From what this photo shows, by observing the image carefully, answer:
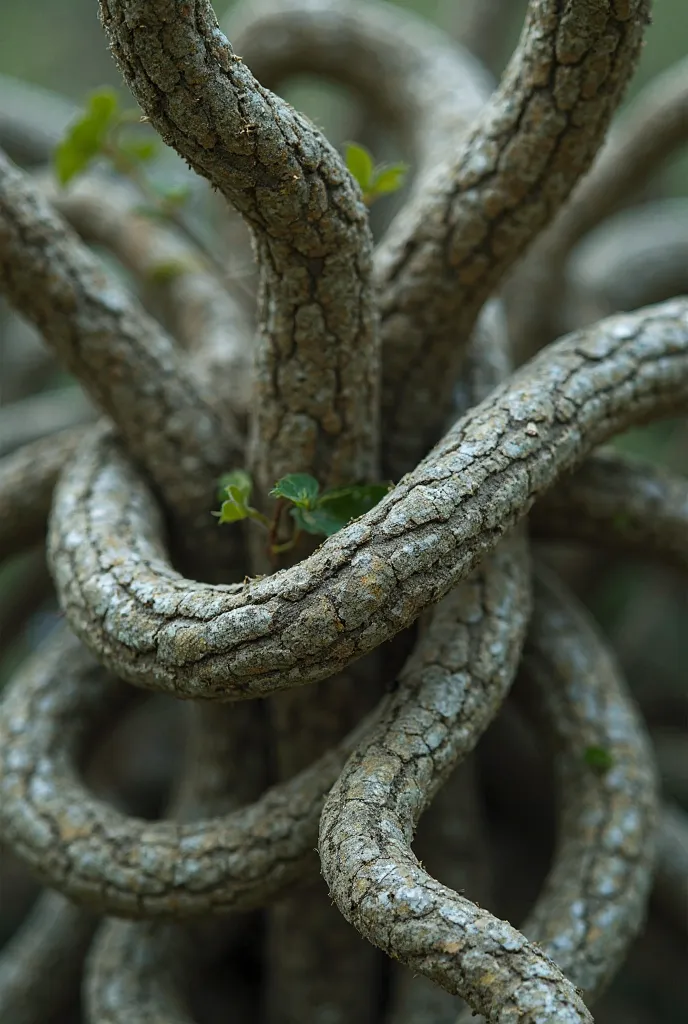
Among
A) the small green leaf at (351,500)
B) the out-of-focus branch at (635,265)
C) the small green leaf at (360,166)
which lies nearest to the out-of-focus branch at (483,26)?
the out-of-focus branch at (635,265)

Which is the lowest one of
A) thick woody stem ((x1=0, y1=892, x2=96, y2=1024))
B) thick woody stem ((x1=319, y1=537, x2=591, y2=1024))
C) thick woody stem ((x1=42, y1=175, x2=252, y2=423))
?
thick woody stem ((x1=0, y1=892, x2=96, y2=1024))

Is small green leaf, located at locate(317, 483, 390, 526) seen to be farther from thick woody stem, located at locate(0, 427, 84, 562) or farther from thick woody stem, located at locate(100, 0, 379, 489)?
thick woody stem, located at locate(0, 427, 84, 562)

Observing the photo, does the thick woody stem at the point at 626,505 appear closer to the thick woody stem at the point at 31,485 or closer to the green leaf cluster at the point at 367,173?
the green leaf cluster at the point at 367,173

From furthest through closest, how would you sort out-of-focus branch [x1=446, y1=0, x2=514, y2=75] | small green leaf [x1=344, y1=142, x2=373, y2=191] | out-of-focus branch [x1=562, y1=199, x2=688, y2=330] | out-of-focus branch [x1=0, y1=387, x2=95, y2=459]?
out-of-focus branch [x1=446, y1=0, x2=514, y2=75] < out-of-focus branch [x1=562, y1=199, x2=688, y2=330] < out-of-focus branch [x1=0, y1=387, x2=95, y2=459] < small green leaf [x1=344, y1=142, x2=373, y2=191]

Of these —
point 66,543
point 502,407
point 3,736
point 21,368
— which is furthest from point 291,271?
point 21,368

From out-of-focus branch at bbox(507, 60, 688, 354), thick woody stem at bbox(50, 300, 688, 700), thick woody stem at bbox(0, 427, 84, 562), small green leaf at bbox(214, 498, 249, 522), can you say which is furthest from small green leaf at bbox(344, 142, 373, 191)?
out-of-focus branch at bbox(507, 60, 688, 354)

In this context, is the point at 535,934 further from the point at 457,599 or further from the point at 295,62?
the point at 295,62
